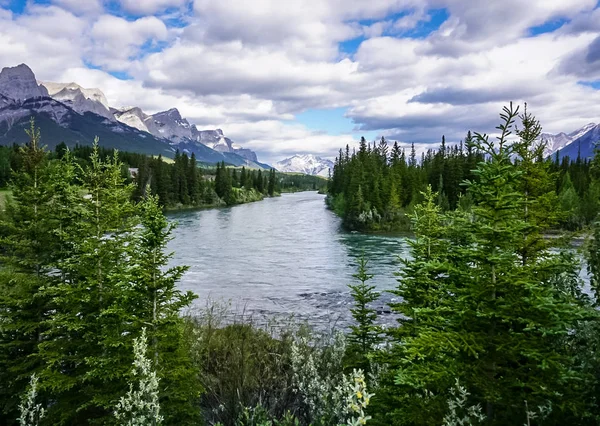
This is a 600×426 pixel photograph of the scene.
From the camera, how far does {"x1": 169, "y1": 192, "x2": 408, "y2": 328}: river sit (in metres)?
21.8

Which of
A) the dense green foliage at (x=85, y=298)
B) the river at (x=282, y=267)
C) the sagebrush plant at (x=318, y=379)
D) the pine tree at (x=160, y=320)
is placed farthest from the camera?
the river at (x=282, y=267)

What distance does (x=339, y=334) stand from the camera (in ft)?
28.9

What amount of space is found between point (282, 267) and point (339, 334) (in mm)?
24393

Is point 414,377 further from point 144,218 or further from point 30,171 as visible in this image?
point 30,171

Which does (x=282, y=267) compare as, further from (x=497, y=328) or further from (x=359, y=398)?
(x=359, y=398)

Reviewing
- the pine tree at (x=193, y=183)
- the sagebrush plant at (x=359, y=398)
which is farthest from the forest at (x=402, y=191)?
the sagebrush plant at (x=359, y=398)

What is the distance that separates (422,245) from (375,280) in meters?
20.2

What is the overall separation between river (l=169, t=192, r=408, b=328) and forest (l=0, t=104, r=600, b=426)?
6370mm

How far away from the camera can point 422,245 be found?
708 centimetres

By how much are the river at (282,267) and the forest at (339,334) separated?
6370mm

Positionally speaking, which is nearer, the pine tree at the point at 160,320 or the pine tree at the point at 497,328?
the pine tree at the point at 497,328

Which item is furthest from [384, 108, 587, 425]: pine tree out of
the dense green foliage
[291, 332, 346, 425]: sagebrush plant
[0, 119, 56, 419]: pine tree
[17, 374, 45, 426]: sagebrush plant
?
[0, 119, 56, 419]: pine tree

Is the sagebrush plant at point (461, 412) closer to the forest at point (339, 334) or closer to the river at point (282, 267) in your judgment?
the forest at point (339, 334)

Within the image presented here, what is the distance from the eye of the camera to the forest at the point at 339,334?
4148 mm
